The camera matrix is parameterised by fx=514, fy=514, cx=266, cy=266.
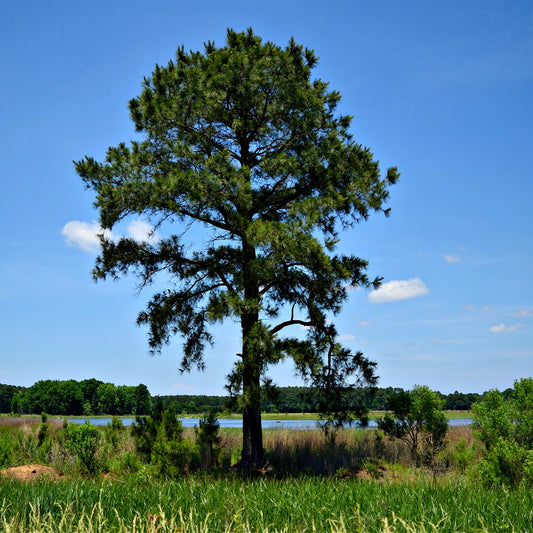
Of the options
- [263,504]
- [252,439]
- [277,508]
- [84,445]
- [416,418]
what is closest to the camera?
[277,508]

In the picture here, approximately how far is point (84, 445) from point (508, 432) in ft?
32.9

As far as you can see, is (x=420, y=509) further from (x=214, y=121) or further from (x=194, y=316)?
(x=214, y=121)

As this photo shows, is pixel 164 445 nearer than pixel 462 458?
Yes

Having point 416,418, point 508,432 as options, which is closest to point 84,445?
point 416,418

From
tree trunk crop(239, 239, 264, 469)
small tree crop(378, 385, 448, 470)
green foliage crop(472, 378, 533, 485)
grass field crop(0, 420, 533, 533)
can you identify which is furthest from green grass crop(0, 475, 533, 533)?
small tree crop(378, 385, 448, 470)

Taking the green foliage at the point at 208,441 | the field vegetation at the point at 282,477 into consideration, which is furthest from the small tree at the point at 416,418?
the green foliage at the point at 208,441

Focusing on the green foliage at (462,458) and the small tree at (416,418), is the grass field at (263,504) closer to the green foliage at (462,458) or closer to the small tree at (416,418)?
the green foliage at (462,458)

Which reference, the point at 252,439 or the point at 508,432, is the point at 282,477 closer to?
the point at 252,439

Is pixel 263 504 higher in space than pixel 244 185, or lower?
lower

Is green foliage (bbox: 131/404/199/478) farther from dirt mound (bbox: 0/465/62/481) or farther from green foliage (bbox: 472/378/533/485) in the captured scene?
green foliage (bbox: 472/378/533/485)

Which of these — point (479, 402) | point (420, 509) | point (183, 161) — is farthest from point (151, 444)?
point (420, 509)

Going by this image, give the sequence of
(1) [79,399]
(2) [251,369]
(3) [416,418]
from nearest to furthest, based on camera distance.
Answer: (2) [251,369]
(3) [416,418]
(1) [79,399]

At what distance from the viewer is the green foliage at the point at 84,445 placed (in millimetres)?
13133

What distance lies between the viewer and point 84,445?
13180mm
